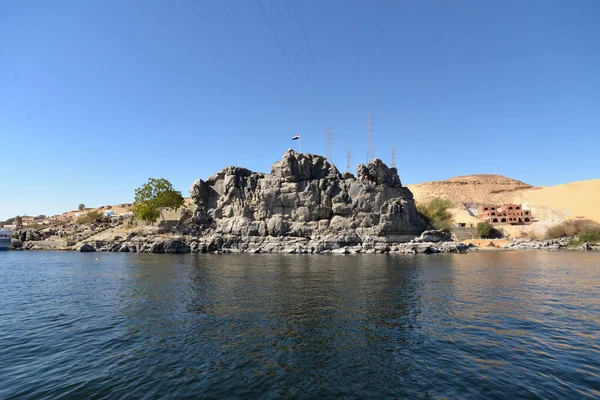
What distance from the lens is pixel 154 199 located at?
10619cm

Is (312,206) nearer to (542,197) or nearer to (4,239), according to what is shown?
(4,239)

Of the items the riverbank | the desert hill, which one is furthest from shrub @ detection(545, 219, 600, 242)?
the desert hill

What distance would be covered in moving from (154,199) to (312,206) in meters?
56.8

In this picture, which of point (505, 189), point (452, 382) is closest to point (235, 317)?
point (452, 382)

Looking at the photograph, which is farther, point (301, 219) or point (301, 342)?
point (301, 219)

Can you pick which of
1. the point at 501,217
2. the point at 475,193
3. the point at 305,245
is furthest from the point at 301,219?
the point at 475,193

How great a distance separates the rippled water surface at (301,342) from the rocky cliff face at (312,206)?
184 ft

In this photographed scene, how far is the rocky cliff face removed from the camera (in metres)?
85.1

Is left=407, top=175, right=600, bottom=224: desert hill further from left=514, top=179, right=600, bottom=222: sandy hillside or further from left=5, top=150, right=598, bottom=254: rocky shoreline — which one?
left=5, top=150, right=598, bottom=254: rocky shoreline

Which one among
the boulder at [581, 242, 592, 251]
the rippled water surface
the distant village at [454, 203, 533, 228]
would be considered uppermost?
the distant village at [454, 203, 533, 228]

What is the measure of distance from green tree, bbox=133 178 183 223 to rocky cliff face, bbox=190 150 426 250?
1635cm

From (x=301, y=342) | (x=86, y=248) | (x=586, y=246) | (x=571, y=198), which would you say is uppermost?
(x=571, y=198)

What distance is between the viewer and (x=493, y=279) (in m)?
33.8

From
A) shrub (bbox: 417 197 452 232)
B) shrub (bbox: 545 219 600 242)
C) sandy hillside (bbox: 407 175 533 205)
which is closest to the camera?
shrub (bbox: 545 219 600 242)
